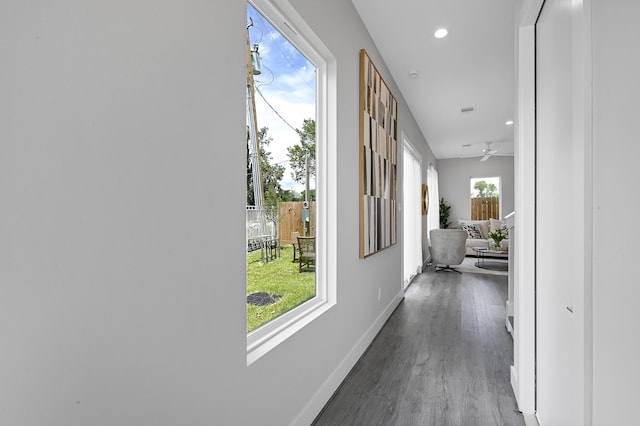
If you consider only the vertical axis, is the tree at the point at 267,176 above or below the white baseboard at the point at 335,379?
above

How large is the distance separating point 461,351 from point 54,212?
2.80 meters

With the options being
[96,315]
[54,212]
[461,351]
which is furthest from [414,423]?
[54,212]

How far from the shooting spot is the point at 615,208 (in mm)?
765

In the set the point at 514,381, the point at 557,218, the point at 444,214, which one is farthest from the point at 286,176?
the point at 444,214

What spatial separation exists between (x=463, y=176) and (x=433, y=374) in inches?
311

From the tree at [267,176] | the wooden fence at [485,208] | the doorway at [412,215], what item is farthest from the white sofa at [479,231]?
the tree at [267,176]

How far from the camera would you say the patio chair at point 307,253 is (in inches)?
77.0

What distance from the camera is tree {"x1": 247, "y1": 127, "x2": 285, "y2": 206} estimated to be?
Result: 1.44 meters

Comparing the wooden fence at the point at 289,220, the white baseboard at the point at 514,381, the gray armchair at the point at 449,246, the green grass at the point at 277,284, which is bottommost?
the white baseboard at the point at 514,381

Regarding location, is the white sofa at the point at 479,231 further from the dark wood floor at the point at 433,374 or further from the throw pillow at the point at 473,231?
the dark wood floor at the point at 433,374

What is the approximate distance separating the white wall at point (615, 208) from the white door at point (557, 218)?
0.27 ft

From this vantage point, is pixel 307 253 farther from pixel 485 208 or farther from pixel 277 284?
pixel 485 208

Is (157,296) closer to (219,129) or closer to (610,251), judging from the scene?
(219,129)

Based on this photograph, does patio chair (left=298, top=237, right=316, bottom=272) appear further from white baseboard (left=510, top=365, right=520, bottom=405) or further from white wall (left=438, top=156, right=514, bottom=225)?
white wall (left=438, top=156, right=514, bottom=225)
